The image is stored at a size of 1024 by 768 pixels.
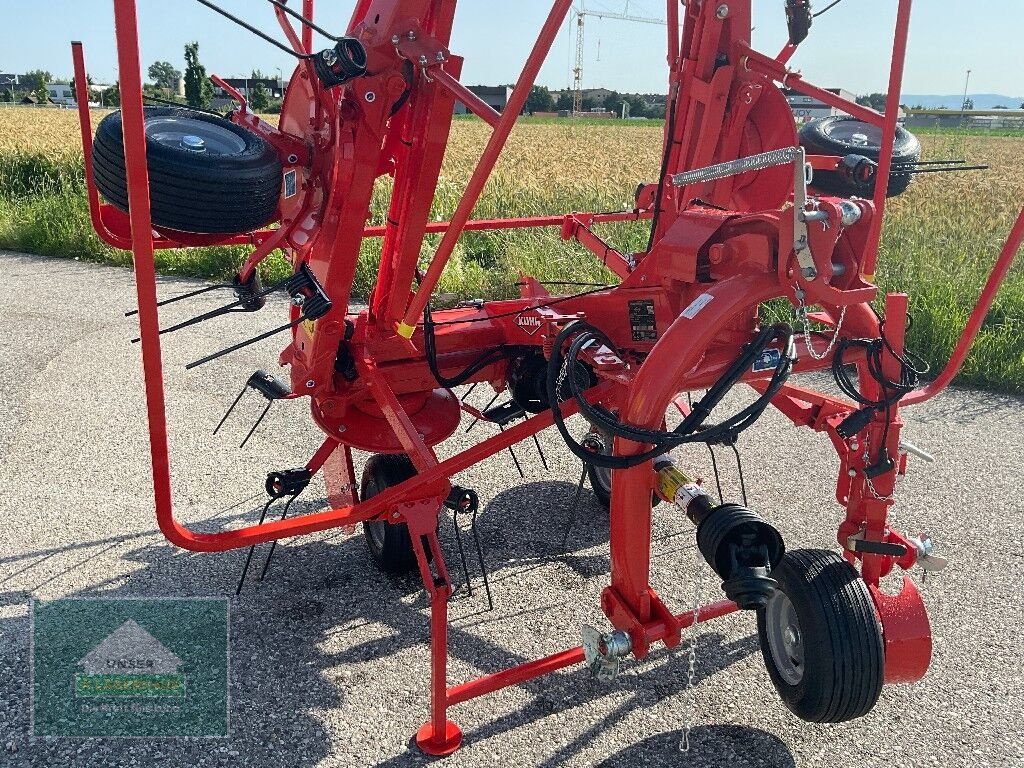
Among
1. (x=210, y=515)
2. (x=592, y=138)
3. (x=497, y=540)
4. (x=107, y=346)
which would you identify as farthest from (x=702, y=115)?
(x=592, y=138)

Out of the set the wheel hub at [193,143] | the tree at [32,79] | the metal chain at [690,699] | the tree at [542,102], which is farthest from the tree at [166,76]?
the tree at [32,79]

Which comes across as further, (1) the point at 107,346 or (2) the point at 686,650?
(1) the point at 107,346

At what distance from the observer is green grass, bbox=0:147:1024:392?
5957 millimetres

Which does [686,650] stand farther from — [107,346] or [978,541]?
[107,346]

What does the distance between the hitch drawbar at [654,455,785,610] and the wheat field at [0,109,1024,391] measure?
4247 mm

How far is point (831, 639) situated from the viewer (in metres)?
2.32

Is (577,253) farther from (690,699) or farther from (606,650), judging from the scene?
(606,650)

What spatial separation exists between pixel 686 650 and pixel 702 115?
2.18 metres

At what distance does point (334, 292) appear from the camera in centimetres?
292

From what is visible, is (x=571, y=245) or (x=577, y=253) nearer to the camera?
(x=577, y=253)

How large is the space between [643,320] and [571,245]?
5147 millimetres

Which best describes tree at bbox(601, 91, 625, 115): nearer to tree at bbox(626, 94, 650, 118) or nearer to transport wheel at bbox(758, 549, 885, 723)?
tree at bbox(626, 94, 650, 118)

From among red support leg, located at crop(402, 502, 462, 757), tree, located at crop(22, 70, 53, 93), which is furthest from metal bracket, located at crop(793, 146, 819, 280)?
tree, located at crop(22, 70, 53, 93)

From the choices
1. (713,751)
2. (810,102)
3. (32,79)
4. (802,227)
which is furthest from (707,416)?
(32,79)
